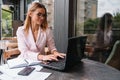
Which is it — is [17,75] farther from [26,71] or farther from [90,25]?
[90,25]

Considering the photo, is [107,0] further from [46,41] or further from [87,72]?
[87,72]

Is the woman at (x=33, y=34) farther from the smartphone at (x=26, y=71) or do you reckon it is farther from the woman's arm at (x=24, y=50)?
the smartphone at (x=26, y=71)

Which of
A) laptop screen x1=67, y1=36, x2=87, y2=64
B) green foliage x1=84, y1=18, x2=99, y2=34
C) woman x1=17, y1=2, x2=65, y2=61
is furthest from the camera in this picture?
green foliage x1=84, y1=18, x2=99, y2=34

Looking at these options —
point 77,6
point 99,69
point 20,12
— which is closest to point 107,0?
point 77,6

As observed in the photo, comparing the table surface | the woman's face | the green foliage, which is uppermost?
the woman's face

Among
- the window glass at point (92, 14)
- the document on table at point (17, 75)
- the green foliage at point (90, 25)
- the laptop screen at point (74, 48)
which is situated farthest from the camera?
the green foliage at point (90, 25)

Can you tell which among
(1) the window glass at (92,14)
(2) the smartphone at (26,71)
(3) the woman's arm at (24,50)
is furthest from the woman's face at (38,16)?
(1) the window glass at (92,14)

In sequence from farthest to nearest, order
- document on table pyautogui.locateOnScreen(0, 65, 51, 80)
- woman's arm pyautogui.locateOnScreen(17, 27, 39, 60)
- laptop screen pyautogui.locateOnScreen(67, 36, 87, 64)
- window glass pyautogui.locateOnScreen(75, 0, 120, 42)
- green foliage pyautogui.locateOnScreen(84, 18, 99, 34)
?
green foliage pyautogui.locateOnScreen(84, 18, 99, 34) < window glass pyautogui.locateOnScreen(75, 0, 120, 42) < woman's arm pyautogui.locateOnScreen(17, 27, 39, 60) < laptop screen pyautogui.locateOnScreen(67, 36, 87, 64) < document on table pyautogui.locateOnScreen(0, 65, 51, 80)

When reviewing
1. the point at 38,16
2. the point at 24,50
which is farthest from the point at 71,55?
the point at 38,16

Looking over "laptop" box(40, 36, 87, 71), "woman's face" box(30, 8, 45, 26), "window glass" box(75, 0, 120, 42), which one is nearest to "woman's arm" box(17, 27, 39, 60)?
"woman's face" box(30, 8, 45, 26)

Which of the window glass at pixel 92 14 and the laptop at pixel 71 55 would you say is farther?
the window glass at pixel 92 14

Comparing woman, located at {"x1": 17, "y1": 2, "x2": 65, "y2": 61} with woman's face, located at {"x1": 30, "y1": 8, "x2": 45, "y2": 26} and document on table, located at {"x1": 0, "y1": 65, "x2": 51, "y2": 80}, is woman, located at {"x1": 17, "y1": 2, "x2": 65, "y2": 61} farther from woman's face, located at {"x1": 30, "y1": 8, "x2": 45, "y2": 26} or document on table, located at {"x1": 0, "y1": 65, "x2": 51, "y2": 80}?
document on table, located at {"x1": 0, "y1": 65, "x2": 51, "y2": 80}

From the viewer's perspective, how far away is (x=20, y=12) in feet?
20.2

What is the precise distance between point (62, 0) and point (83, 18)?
0.50 m
